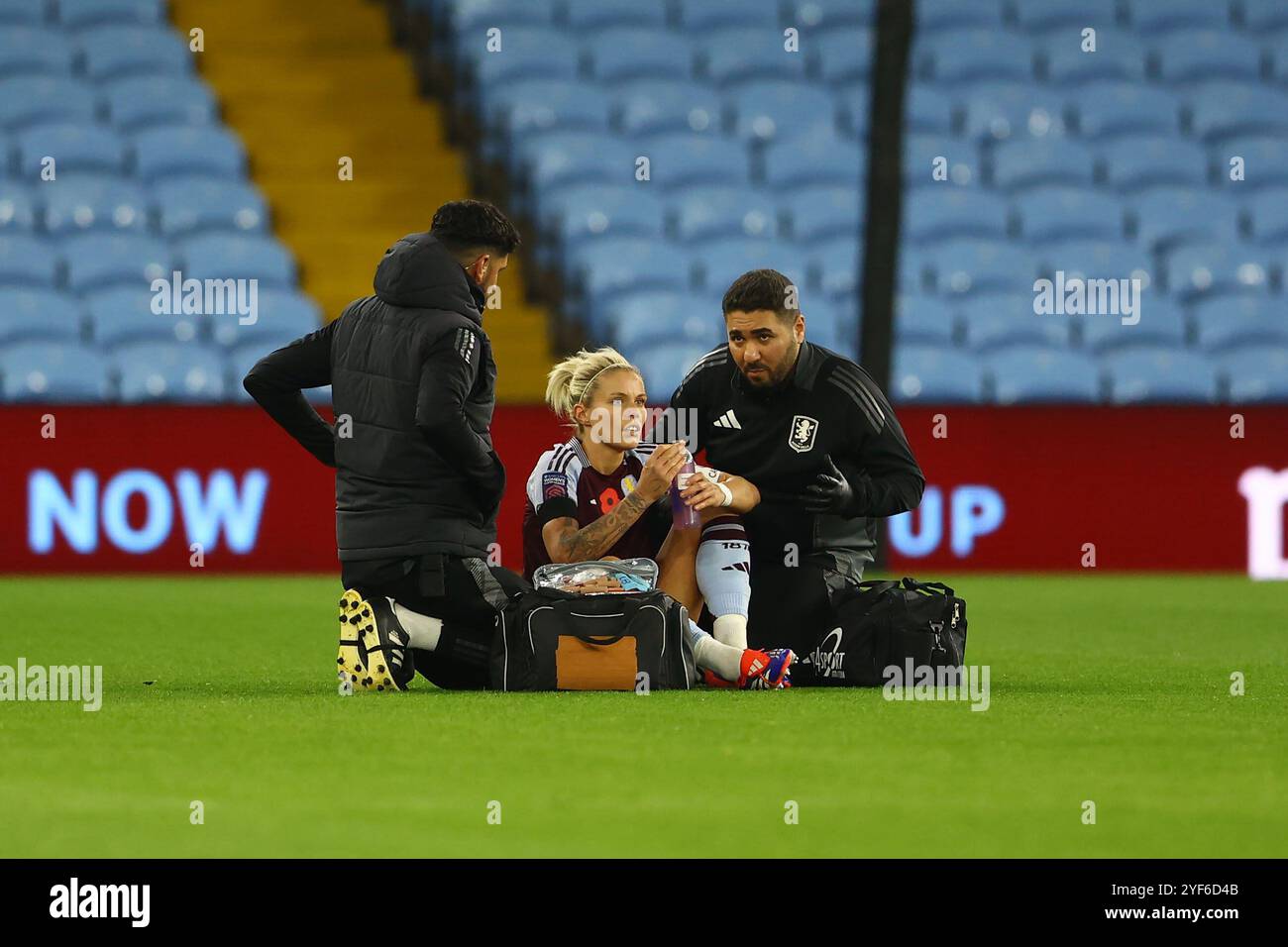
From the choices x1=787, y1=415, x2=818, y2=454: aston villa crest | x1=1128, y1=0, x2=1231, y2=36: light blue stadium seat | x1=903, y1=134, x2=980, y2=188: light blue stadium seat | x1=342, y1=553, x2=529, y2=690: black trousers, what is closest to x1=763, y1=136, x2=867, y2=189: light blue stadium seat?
x1=903, y1=134, x2=980, y2=188: light blue stadium seat

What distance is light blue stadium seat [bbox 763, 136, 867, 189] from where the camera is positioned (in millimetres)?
17781

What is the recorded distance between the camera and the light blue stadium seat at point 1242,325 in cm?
1677

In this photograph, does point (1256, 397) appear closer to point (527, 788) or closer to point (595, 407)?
point (595, 407)

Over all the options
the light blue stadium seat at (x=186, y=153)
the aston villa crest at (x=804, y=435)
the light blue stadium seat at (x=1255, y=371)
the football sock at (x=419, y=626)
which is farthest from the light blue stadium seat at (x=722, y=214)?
the football sock at (x=419, y=626)

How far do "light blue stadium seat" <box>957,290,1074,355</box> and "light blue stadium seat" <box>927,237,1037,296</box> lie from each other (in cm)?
15

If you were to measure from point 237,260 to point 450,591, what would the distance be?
9440mm

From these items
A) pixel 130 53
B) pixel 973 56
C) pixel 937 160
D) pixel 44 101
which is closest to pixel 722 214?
pixel 937 160

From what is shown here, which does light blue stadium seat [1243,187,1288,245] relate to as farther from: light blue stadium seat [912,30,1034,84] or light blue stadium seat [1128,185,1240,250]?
light blue stadium seat [912,30,1034,84]

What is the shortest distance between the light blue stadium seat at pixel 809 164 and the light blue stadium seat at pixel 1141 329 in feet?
7.84

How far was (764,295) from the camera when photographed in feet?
23.9

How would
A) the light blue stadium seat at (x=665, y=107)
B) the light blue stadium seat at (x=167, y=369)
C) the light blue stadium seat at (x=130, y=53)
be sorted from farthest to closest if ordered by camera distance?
the light blue stadium seat at (x=665, y=107), the light blue stadium seat at (x=130, y=53), the light blue stadium seat at (x=167, y=369)

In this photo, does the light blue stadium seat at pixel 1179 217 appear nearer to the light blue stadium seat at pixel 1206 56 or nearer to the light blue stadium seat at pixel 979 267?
the light blue stadium seat at pixel 979 267

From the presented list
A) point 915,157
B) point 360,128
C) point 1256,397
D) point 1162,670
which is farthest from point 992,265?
point 1162,670

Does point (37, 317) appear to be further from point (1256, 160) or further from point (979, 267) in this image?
point (1256, 160)
